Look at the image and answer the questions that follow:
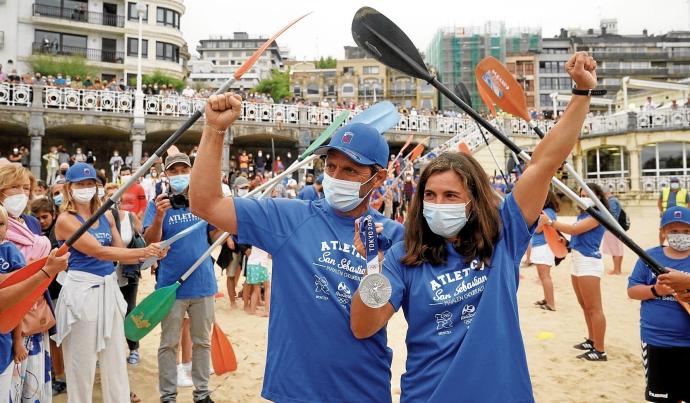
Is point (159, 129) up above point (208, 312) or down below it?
above

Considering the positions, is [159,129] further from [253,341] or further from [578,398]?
[578,398]

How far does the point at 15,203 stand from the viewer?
11.0 feet

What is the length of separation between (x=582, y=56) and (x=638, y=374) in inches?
174

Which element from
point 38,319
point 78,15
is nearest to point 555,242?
point 38,319

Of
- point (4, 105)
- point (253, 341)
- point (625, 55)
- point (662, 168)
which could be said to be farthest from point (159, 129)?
point (625, 55)

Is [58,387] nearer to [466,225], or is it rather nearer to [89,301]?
[89,301]

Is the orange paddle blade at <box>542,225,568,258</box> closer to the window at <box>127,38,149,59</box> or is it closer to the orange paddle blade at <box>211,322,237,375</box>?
the orange paddle blade at <box>211,322,237,375</box>

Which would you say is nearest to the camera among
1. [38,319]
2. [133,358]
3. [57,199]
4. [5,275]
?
[5,275]

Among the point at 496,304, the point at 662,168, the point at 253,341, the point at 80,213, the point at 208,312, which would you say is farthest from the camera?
the point at 662,168

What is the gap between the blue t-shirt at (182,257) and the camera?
165 inches

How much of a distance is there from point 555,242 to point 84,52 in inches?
1640

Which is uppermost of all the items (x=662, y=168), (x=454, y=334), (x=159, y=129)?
(x=159, y=129)

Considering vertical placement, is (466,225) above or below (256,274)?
above

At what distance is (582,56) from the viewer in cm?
204
